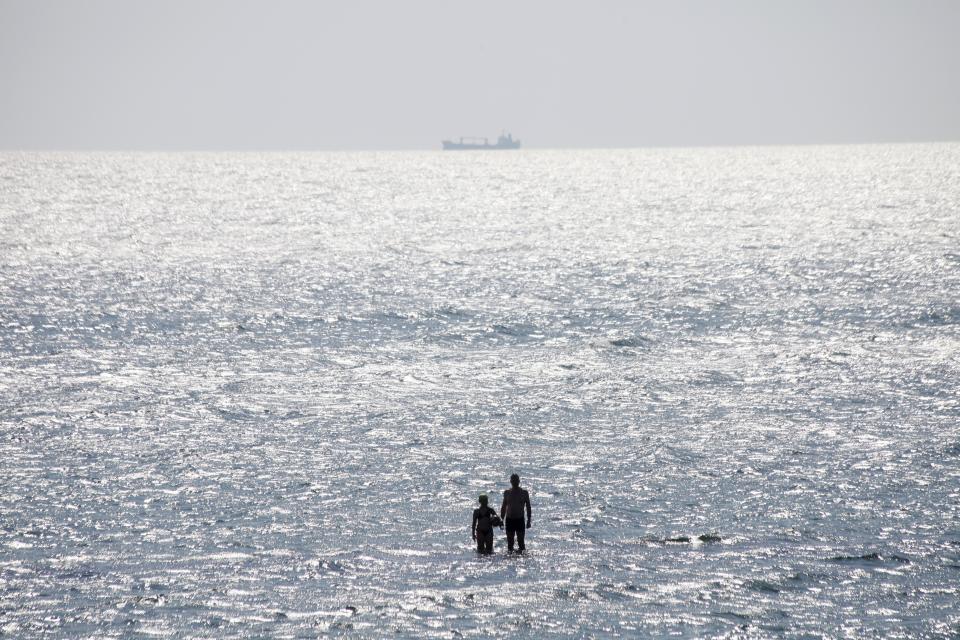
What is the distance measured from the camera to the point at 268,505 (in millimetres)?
27078

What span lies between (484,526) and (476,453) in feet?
29.3

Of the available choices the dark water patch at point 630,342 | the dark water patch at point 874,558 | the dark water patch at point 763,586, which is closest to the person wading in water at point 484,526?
the dark water patch at point 763,586

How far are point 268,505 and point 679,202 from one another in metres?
149

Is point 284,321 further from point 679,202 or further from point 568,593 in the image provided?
point 679,202

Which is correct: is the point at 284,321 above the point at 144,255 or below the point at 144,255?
below

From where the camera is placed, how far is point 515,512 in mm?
23516

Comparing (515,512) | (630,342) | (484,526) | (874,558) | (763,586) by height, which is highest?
(630,342)

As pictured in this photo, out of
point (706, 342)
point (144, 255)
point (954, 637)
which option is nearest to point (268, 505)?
point (954, 637)

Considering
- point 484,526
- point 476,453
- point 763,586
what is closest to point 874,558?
point 763,586

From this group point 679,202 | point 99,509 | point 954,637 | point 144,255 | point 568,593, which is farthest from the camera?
point 679,202

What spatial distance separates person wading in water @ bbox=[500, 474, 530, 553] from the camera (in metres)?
23.4

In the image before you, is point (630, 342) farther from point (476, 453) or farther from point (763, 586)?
point (763, 586)

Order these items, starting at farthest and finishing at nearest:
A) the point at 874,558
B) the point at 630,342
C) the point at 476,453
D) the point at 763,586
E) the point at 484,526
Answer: the point at 630,342
the point at 476,453
the point at 484,526
the point at 874,558
the point at 763,586

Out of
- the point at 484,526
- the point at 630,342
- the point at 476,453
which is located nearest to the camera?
the point at 484,526
